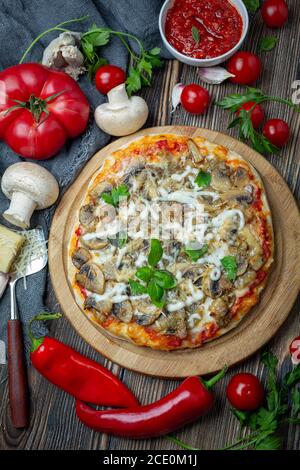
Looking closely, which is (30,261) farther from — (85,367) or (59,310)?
(85,367)

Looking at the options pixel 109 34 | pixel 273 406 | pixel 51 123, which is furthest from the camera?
pixel 109 34

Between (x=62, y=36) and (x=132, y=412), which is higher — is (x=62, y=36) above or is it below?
above

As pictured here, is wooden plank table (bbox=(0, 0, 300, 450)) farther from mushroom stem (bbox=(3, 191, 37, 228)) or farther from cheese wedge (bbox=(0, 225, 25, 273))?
mushroom stem (bbox=(3, 191, 37, 228))

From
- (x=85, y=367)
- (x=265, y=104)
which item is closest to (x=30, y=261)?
(x=85, y=367)

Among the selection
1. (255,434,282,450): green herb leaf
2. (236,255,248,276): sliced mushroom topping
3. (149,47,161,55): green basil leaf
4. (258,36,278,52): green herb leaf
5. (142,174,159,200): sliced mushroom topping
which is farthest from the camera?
(258,36,278,52): green herb leaf

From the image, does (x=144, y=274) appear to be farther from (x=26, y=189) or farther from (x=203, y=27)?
(x=203, y=27)

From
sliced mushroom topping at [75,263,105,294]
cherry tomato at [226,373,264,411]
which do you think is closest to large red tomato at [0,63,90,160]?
sliced mushroom topping at [75,263,105,294]

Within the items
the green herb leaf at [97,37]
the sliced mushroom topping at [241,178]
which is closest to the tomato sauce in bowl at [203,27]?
the green herb leaf at [97,37]
